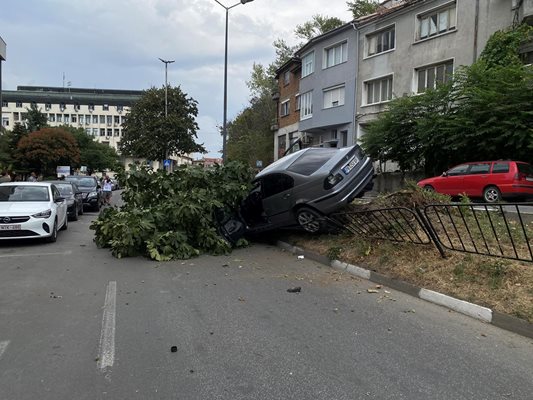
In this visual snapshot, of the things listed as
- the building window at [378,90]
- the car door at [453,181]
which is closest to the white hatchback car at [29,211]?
the car door at [453,181]

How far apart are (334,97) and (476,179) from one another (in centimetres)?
1738

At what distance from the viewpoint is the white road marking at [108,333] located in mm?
4263

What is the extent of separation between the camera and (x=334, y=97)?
32531 mm

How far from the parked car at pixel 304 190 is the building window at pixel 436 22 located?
17933 mm

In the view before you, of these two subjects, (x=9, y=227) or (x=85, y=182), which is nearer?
(x=9, y=227)

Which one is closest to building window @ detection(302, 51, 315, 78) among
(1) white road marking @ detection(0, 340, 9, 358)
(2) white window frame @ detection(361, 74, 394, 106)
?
(2) white window frame @ detection(361, 74, 394, 106)

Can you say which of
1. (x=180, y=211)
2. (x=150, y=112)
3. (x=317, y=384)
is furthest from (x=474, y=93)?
(x=150, y=112)

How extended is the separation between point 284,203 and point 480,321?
5363mm

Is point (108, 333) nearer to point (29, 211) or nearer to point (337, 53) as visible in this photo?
point (29, 211)

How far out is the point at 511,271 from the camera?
6156mm

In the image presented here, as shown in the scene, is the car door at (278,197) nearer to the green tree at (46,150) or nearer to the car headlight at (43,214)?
the car headlight at (43,214)

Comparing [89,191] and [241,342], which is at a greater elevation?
[89,191]

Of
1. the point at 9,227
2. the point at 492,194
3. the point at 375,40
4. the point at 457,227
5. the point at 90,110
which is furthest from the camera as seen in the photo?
the point at 90,110

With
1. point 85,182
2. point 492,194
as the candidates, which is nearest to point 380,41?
point 492,194
